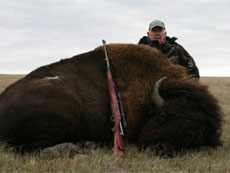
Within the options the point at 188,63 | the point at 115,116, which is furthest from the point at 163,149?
the point at 188,63

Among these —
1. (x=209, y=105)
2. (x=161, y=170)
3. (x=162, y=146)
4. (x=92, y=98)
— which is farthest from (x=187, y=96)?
(x=161, y=170)

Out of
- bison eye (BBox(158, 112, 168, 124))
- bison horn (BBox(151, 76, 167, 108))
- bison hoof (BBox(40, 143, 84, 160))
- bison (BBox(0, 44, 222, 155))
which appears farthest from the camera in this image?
bison horn (BBox(151, 76, 167, 108))

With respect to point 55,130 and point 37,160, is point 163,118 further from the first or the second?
point 37,160

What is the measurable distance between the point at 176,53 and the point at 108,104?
228 cm

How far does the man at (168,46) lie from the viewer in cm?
749

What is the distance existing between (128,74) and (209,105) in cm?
115

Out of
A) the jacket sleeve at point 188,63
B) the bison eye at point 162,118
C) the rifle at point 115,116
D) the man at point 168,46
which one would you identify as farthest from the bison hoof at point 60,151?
the jacket sleeve at point 188,63

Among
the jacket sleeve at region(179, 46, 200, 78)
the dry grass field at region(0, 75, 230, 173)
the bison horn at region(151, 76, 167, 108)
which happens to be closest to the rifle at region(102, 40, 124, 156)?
the dry grass field at region(0, 75, 230, 173)

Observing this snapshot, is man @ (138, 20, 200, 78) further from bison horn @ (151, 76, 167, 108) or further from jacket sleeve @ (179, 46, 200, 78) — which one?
bison horn @ (151, 76, 167, 108)

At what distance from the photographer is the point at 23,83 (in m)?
5.48

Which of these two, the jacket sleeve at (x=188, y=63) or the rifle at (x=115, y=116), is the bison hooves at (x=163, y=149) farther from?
the jacket sleeve at (x=188, y=63)

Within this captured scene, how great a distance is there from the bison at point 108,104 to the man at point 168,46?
127 cm

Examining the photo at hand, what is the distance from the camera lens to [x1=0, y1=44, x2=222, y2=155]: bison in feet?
16.1

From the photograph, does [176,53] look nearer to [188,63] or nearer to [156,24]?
[188,63]
